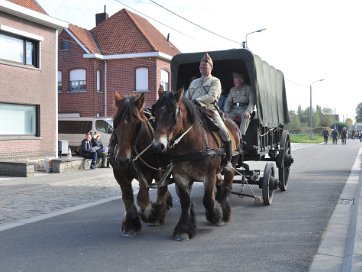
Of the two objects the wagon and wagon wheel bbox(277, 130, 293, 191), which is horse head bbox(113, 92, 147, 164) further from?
wagon wheel bbox(277, 130, 293, 191)

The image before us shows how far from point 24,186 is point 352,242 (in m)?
8.94

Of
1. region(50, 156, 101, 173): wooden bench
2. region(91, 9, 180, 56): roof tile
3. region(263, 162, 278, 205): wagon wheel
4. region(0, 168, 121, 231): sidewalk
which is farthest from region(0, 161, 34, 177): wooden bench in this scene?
Answer: region(91, 9, 180, 56): roof tile

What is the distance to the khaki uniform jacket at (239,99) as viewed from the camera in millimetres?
9078

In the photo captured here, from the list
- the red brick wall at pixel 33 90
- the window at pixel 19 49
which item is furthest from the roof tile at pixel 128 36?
the window at pixel 19 49

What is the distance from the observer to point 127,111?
19.4ft

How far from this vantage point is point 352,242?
585 centimetres

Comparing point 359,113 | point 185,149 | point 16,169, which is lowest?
point 16,169

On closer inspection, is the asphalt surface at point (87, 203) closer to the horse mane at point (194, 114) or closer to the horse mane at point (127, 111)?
the horse mane at point (194, 114)

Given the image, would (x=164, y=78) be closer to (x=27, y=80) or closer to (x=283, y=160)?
(x=27, y=80)

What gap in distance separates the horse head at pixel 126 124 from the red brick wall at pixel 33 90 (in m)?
11.3

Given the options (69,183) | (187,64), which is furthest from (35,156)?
(187,64)

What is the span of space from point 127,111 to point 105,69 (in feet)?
79.3

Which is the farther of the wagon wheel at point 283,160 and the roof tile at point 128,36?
the roof tile at point 128,36

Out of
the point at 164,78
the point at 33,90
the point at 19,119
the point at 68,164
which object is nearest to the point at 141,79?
the point at 164,78
